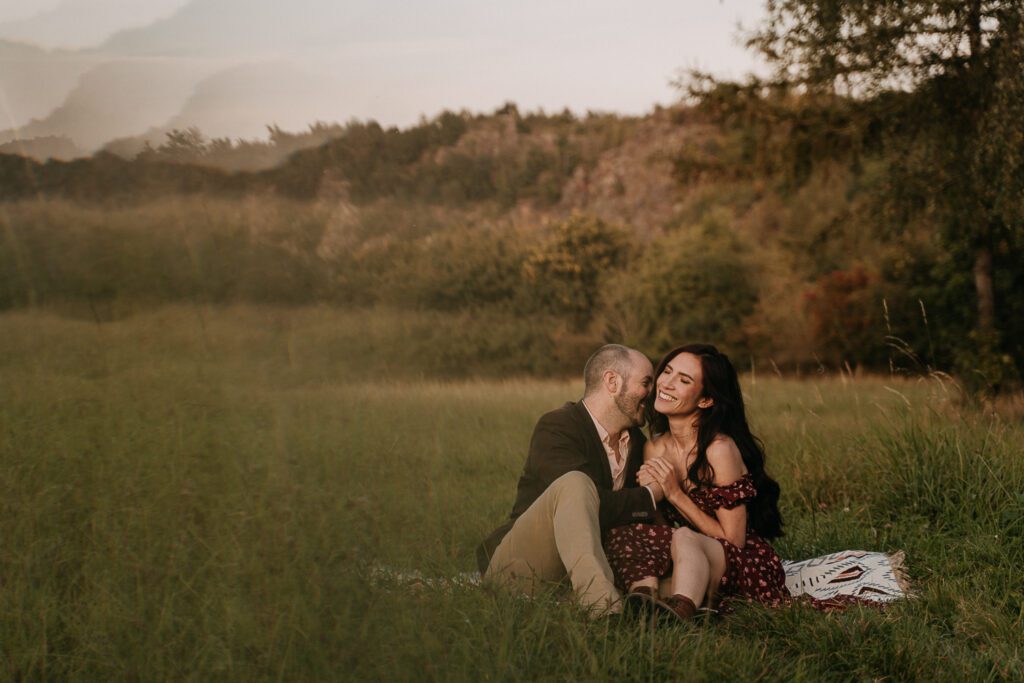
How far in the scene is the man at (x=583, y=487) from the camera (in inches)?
150

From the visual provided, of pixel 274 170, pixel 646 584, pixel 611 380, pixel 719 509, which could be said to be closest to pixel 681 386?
pixel 611 380

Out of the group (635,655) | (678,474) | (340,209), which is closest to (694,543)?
(678,474)

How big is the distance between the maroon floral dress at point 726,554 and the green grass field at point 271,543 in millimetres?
232

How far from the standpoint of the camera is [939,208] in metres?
12.0

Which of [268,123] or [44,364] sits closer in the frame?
[44,364]

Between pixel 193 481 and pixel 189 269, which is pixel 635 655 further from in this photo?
pixel 189 269

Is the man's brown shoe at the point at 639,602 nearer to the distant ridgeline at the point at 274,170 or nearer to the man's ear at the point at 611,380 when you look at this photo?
the man's ear at the point at 611,380

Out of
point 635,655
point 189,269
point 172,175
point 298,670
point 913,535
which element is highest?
point 172,175

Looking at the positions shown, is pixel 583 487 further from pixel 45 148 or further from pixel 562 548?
pixel 45 148

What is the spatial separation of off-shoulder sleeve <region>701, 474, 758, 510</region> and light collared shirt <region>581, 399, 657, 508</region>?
40 centimetres

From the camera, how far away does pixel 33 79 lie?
133 inches

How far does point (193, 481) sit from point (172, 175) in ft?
3.48

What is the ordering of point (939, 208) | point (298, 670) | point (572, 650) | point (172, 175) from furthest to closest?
Result: point (939, 208) < point (172, 175) < point (572, 650) < point (298, 670)

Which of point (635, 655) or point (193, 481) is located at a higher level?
point (193, 481)
